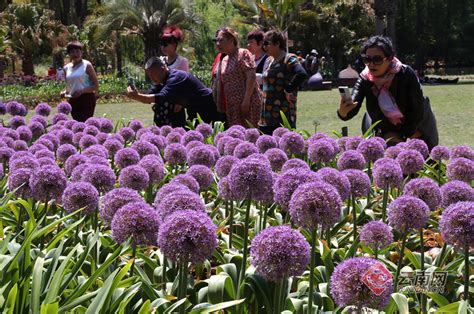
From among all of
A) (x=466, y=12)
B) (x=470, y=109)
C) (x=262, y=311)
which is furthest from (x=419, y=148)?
(x=466, y=12)

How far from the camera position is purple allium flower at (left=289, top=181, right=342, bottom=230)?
77.1 inches

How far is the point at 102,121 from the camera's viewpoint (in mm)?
5758

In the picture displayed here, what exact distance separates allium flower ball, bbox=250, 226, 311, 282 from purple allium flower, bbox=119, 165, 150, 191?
125 cm

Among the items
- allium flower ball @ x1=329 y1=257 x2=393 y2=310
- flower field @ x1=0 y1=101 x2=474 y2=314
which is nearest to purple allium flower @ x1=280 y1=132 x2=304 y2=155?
flower field @ x1=0 y1=101 x2=474 y2=314

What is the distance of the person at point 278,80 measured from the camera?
250 inches

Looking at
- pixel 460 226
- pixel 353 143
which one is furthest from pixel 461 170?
pixel 460 226

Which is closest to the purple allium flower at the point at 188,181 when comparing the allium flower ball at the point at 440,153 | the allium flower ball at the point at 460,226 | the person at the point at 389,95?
the allium flower ball at the point at 460,226

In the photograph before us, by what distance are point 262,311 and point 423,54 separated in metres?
54.3

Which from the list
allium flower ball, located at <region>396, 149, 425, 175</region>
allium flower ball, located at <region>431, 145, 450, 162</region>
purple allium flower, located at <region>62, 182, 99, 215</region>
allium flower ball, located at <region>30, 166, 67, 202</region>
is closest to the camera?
purple allium flower, located at <region>62, 182, 99, 215</region>

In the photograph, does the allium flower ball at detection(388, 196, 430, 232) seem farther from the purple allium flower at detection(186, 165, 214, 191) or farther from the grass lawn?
the grass lawn

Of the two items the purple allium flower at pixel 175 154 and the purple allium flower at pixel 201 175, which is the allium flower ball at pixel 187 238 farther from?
the purple allium flower at pixel 175 154

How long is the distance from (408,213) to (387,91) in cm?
266

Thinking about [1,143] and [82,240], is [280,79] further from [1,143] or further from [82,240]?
[82,240]

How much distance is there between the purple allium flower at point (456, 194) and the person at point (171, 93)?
3.47 m
